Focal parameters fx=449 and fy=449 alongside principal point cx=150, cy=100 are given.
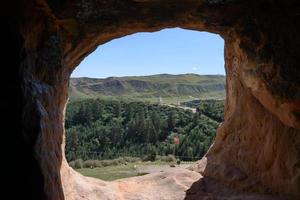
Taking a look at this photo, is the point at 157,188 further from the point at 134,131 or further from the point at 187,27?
the point at 134,131

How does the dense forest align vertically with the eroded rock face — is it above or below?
below

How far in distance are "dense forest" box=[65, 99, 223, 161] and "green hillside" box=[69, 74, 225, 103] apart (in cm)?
5477

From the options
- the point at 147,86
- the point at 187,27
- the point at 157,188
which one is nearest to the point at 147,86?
the point at 147,86

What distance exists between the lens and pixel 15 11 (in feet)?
25.6

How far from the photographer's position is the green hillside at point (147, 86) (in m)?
116

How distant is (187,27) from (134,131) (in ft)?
104

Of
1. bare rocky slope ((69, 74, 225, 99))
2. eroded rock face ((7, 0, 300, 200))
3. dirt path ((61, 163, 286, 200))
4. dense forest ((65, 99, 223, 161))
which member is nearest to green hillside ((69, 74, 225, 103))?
bare rocky slope ((69, 74, 225, 99))

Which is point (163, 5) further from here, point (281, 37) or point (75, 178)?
point (75, 178)

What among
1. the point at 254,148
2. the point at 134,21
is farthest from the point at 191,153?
the point at 134,21

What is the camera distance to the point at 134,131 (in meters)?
43.0

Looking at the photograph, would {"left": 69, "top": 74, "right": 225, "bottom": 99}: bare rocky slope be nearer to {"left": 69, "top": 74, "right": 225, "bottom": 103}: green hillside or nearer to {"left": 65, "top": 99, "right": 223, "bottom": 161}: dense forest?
{"left": 69, "top": 74, "right": 225, "bottom": 103}: green hillside

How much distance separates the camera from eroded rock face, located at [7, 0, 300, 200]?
25.9 ft

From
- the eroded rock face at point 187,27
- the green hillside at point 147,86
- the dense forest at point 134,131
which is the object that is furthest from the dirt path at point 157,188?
the green hillside at point 147,86

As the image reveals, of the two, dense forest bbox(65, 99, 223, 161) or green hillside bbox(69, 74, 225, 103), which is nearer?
dense forest bbox(65, 99, 223, 161)
